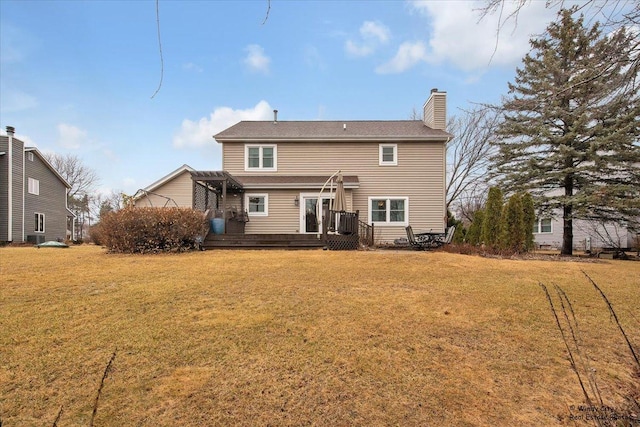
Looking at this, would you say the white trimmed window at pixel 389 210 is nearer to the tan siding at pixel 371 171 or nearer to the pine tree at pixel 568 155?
the tan siding at pixel 371 171

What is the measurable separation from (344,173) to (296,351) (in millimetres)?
13338

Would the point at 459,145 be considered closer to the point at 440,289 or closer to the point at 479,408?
the point at 440,289

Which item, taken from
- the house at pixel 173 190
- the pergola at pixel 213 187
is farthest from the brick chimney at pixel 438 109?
the house at pixel 173 190

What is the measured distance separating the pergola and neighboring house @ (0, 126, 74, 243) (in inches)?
520

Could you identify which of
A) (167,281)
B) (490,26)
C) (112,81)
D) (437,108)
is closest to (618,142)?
(437,108)

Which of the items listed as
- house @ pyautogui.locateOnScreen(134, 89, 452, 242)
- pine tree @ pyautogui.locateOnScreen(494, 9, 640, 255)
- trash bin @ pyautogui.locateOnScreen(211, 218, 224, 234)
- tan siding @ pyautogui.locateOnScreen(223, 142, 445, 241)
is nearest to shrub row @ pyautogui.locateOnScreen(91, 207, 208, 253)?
trash bin @ pyautogui.locateOnScreen(211, 218, 224, 234)

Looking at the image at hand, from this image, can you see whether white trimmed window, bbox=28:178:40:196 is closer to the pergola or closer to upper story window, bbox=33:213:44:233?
upper story window, bbox=33:213:44:233

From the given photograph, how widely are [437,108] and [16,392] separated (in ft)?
57.9

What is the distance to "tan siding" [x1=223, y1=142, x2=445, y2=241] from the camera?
15.4 meters

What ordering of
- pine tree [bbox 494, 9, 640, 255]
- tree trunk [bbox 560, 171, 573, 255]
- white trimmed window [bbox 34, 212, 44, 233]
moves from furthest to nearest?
white trimmed window [bbox 34, 212, 44, 233]
tree trunk [bbox 560, 171, 573, 255]
pine tree [bbox 494, 9, 640, 255]

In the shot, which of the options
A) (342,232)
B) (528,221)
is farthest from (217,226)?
(528,221)

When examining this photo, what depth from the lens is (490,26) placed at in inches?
117

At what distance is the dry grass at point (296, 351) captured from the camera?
217 centimetres

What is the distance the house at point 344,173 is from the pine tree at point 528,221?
4698 millimetres
